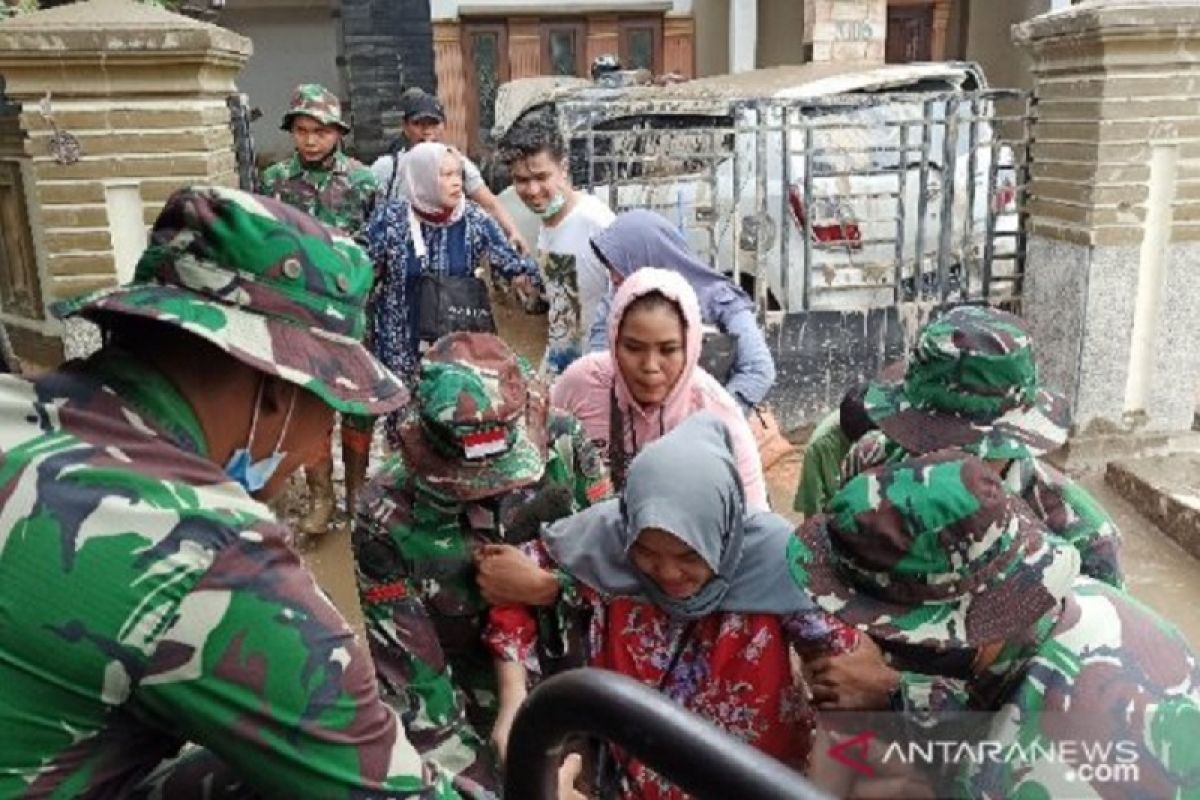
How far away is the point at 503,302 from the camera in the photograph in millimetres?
7777

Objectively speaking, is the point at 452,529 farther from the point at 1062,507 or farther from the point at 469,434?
the point at 1062,507

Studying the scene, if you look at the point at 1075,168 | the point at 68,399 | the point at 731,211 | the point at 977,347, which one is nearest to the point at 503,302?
the point at 731,211

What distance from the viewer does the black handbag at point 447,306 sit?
3.66 meters

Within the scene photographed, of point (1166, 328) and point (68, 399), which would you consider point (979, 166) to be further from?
point (68, 399)

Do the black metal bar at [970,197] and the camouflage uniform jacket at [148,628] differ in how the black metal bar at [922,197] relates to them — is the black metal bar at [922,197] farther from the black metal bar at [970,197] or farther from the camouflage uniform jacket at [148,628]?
the camouflage uniform jacket at [148,628]

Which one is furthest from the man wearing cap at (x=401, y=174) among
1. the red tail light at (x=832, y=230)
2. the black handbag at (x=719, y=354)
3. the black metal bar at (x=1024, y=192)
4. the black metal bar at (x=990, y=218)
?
the black metal bar at (x=1024, y=192)

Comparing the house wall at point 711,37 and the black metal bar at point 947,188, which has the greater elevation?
the house wall at point 711,37

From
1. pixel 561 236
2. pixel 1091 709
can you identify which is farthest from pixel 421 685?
pixel 561 236

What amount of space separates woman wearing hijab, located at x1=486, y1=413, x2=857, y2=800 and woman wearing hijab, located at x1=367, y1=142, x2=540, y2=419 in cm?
199

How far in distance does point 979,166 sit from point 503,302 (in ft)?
11.9

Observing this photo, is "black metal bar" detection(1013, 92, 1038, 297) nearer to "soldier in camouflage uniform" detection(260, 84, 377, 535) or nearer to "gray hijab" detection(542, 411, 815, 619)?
"soldier in camouflage uniform" detection(260, 84, 377, 535)

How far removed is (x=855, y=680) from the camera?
5.57 feet

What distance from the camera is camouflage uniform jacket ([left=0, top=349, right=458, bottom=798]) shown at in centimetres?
96

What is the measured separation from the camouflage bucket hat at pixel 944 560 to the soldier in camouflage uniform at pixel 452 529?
2.56ft
